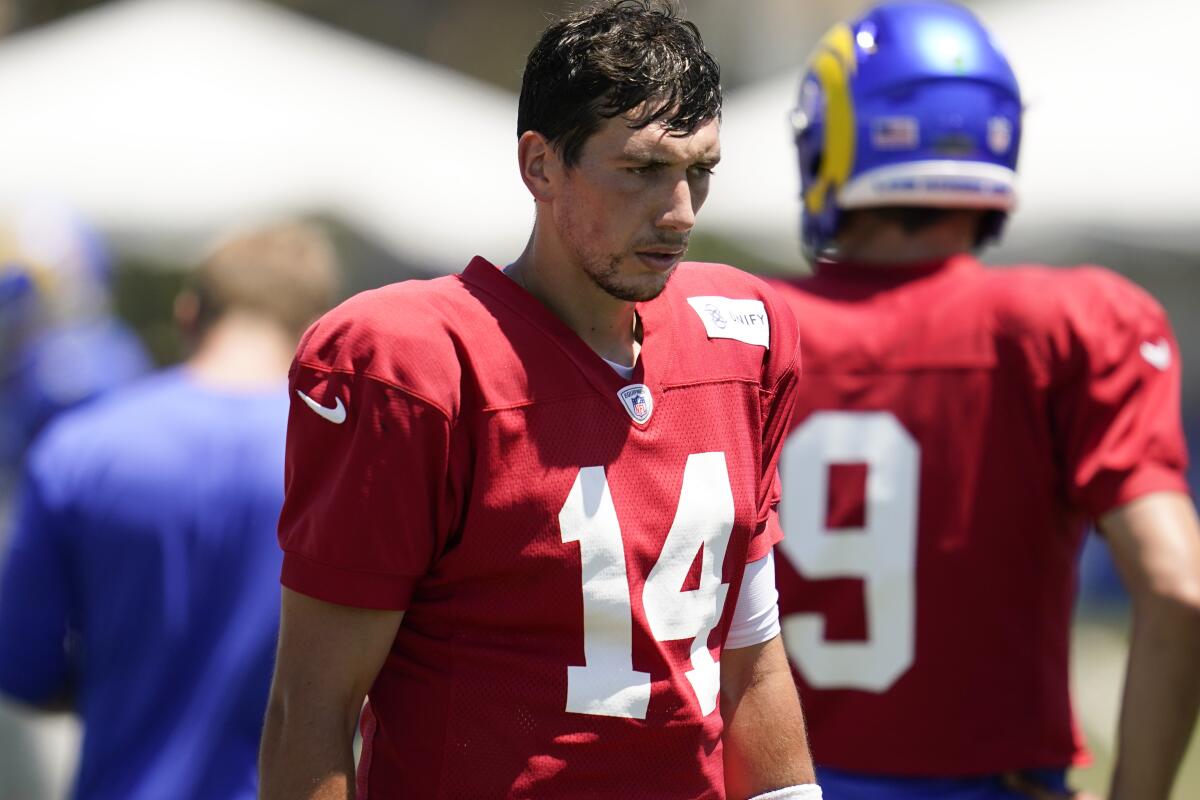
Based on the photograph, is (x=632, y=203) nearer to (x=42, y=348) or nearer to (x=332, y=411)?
(x=332, y=411)

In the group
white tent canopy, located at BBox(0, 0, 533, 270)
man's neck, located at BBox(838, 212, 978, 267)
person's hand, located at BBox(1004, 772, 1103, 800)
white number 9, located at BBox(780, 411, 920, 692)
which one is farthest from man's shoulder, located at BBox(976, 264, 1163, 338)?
white tent canopy, located at BBox(0, 0, 533, 270)

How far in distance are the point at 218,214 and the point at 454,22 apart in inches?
443

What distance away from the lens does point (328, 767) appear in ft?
7.11

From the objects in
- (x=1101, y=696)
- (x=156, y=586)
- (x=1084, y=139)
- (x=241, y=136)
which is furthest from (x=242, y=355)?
(x=1084, y=139)

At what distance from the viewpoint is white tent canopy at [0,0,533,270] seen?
31.8 ft

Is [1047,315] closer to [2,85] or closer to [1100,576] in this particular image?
[1100,576]

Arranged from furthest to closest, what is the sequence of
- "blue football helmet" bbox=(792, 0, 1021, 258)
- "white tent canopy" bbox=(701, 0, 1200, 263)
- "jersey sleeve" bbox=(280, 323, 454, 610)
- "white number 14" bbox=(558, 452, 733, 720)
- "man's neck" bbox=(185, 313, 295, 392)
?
1. "white tent canopy" bbox=(701, 0, 1200, 263)
2. "man's neck" bbox=(185, 313, 295, 392)
3. "blue football helmet" bbox=(792, 0, 1021, 258)
4. "white number 14" bbox=(558, 452, 733, 720)
5. "jersey sleeve" bbox=(280, 323, 454, 610)

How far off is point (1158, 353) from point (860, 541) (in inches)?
25.8

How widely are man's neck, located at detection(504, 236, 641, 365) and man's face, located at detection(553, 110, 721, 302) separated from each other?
0.04m

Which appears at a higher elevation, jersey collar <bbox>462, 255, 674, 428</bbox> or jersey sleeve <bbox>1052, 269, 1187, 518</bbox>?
jersey collar <bbox>462, 255, 674, 428</bbox>

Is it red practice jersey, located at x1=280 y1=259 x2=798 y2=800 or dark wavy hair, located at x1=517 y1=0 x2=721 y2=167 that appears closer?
red practice jersey, located at x1=280 y1=259 x2=798 y2=800

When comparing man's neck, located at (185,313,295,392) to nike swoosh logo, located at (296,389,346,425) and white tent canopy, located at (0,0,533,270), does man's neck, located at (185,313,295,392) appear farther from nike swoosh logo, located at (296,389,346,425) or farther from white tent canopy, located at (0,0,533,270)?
white tent canopy, located at (0,0,533,270)

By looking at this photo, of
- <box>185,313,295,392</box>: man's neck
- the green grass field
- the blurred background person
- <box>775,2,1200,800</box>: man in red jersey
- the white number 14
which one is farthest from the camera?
the green grass field

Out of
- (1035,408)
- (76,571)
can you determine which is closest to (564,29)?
(1035,408)
